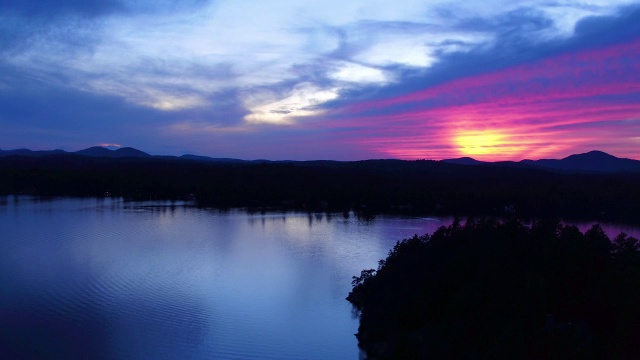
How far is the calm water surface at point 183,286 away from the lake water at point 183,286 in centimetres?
3

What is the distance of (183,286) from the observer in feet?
45.7

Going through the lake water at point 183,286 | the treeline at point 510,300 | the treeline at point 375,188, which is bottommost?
the lake water at point 183,286

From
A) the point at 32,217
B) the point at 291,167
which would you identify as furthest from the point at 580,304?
the point at 291,167

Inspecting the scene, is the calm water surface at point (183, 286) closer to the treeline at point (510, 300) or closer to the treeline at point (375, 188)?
the treeline at point (510, 300)

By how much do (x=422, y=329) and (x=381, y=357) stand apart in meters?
0.85

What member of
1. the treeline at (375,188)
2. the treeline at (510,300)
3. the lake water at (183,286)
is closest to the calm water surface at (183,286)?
the lake water at (183,286)

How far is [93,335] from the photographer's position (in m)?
10.3

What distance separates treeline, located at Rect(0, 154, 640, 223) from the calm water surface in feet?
29.9

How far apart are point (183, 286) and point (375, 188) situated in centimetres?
2762

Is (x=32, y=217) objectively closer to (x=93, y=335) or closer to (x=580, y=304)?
(x=93, y=335)

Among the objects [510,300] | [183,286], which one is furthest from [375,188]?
[510,300]

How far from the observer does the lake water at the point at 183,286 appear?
9984mm

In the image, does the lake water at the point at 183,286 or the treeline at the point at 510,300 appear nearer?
the treeline at the point at 510,300

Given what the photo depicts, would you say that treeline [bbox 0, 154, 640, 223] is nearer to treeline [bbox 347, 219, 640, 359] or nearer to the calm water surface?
the calm water surface
